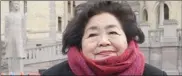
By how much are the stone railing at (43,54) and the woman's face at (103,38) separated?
16.4 meters

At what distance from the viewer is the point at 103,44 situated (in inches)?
96.0

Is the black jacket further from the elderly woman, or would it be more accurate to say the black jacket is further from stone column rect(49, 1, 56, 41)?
stone column rect(49, 1, 56, 41)

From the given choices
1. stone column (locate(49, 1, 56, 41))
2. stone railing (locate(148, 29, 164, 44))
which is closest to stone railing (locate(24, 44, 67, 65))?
stone railing (locate(148, 29, 164, 44))

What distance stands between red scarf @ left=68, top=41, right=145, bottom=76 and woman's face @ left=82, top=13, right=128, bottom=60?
4 cm

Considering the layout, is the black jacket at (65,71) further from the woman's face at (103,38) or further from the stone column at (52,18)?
the stone column at (52,18)

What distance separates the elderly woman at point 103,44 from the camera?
2422 mm

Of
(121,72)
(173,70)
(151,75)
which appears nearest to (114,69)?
(121,72)

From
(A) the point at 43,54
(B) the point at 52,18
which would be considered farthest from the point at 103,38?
(B) the point at 52,18

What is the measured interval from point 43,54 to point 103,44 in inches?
695

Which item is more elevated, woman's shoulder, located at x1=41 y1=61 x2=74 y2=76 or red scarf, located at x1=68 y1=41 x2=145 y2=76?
red scarf, located at x1=68 y1=41 x2=145 y2=76

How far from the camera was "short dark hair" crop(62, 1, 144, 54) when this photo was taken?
255 cm

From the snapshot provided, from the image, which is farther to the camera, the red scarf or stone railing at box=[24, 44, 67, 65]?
stone railing at box=[24, 44, 67, 65]

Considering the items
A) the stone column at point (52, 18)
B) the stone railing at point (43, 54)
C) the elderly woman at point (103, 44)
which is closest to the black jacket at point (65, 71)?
the elderly woman at point (103, 44)

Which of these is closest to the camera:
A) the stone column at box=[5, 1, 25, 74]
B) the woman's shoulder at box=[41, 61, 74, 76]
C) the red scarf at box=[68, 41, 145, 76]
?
the red scarf at box=[68, 41, 145, 76]
